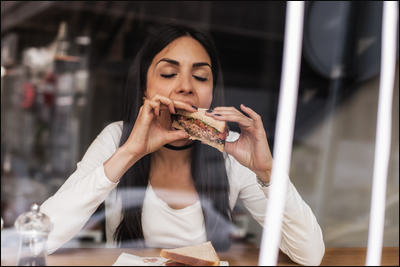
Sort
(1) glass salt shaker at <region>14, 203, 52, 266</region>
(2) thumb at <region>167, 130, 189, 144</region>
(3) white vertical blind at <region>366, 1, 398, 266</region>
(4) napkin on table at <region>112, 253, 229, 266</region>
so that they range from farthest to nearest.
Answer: (3) white vertical blind at <region>366, 1, 398, 266</region> → (2) thumb at <region>167, 130, 189, 144</region> → (4) napkin on table at <region>112, 253, 229, 266</region> → (1) glass salt shaker at <region>14, 203, 52, 266</region>

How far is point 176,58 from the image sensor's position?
4.48 ft

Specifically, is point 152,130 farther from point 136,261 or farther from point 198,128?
point 136,261

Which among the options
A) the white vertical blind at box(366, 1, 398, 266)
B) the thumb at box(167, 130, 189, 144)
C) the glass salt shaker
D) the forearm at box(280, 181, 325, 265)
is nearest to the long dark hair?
the thumb at box(167, 130, 189, 144)

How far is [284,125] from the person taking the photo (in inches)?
62.7

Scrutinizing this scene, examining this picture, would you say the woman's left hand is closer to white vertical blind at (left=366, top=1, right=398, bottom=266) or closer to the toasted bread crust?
the toasted bread crust

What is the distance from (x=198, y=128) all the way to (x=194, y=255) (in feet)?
1.54

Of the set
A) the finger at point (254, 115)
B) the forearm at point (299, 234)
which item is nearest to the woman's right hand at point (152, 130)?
the finger at point (254, 115)

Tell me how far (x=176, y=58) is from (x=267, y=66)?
48 centimetres

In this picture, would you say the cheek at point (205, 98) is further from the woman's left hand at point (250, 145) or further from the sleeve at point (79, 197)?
the sleeve at point (79, 197)

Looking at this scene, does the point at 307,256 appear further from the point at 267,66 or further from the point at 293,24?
the point at 293,24

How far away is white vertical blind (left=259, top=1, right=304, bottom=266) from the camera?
145cm

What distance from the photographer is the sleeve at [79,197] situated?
4.15ft

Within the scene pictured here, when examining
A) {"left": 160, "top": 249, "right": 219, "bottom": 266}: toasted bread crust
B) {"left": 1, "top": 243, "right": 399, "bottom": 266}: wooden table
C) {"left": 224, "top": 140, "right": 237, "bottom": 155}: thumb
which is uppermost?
{"left": 224, "top": 140, "right": 237, "bottom": 155}: thumb

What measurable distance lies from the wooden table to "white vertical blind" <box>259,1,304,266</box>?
0.07 meters
